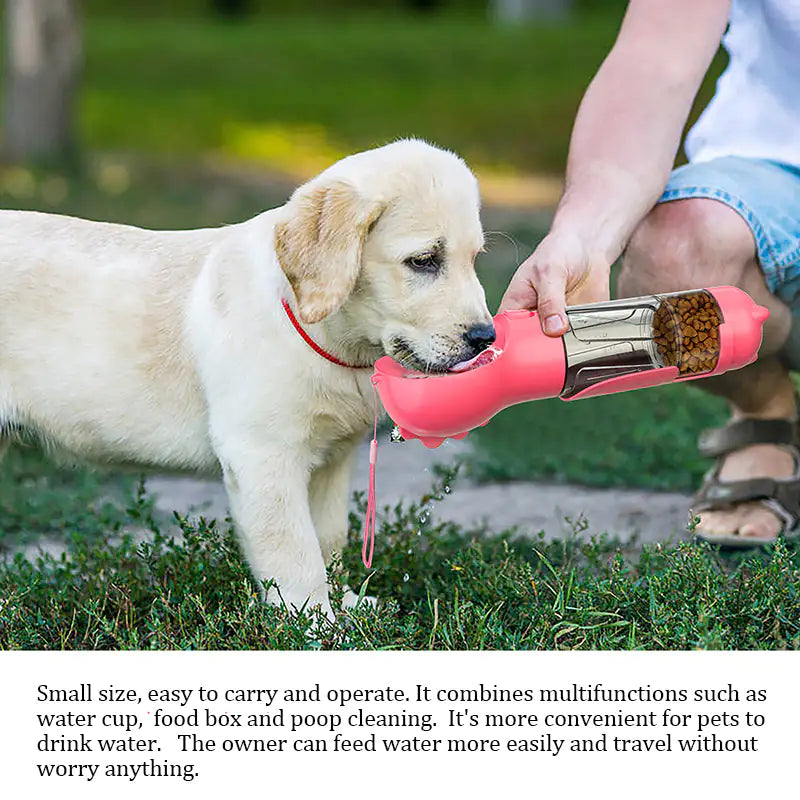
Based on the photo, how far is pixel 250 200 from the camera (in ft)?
32.1

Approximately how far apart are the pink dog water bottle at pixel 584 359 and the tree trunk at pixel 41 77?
27.8 feet

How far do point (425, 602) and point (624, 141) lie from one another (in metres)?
1.18

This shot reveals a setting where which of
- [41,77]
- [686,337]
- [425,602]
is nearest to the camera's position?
[686,337]

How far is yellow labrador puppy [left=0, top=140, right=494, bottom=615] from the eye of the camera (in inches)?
104

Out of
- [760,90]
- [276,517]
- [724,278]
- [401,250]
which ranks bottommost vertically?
[276,517]

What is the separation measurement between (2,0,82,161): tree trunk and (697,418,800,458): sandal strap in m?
8.05

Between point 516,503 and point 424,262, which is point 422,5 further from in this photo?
point 424,262

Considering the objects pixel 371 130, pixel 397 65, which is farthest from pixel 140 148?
pixel 397 65

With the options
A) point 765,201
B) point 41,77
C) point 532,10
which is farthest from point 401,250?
point 532,10

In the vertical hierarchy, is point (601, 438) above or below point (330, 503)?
above

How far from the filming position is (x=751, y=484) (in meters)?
3.55

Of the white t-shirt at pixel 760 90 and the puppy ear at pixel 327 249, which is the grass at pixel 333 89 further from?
the puppy ear at pixel 327 249
